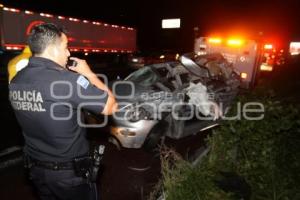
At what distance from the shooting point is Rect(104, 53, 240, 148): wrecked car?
18.1 ft

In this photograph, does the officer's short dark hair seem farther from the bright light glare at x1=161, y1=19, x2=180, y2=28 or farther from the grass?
the bright light glare at x1=161, y1=19, x2=180, y2=28

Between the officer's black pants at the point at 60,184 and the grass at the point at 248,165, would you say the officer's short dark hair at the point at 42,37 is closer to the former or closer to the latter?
the officer's black pants at the point at 60,184

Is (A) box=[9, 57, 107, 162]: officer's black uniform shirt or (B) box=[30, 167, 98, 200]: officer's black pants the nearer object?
(A) box=[9, 57, 107, 162]: officer's black uniform shirt

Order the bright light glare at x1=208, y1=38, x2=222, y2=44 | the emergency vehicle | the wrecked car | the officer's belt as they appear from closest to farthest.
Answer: the officer's belt
the wrecked car
the emergency vehicle
the bright light glare at x1=208, y1=38, x2=222, y2=44

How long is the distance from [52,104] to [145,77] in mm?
4675

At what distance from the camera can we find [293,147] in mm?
3383

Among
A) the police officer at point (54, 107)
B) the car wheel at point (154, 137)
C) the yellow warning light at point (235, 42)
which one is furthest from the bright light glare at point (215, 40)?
the police officer at point (54, 107)

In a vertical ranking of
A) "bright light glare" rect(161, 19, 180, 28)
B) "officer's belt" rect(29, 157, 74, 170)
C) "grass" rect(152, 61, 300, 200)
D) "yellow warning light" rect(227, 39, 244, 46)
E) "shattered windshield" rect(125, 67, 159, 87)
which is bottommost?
"grass" rect(152, 61, 300, 200)

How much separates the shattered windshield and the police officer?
4.02 meters

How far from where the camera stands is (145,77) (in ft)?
22.3

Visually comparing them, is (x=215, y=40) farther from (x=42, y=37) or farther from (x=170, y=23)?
(x=170, y=23)

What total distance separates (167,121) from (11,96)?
395 cm

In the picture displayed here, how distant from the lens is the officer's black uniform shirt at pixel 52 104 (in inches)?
86.2

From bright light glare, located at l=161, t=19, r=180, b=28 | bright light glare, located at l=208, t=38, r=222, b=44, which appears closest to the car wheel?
bright light glare, located at l=208, t=38, r=222, b=44
